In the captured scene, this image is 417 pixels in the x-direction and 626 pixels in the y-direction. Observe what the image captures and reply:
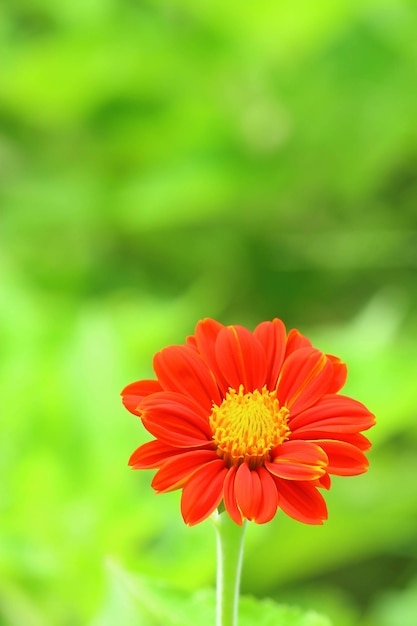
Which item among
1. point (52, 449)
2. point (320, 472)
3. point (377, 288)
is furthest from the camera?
point (377, 288)

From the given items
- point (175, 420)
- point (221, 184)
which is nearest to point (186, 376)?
point (175, 420)

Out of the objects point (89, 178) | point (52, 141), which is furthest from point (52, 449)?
point (52, 141)

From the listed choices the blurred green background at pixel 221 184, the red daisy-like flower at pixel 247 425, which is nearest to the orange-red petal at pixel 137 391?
the red daisy-like flower at pixel 247 425

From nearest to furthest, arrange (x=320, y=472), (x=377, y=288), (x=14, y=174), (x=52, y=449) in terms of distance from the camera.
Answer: (x=320, y=472)
(x=52, y=449)
(x=377, y=288)
(x=14, y=174)

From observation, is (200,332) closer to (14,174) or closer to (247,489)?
(247,489)

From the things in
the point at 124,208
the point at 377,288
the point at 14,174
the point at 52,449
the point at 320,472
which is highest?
the point at 14,174

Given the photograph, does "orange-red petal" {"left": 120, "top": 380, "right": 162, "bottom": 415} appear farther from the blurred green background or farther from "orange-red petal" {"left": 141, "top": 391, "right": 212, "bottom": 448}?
the blurred green background

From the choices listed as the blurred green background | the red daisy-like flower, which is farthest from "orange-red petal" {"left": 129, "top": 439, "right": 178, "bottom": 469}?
the blurred green background
